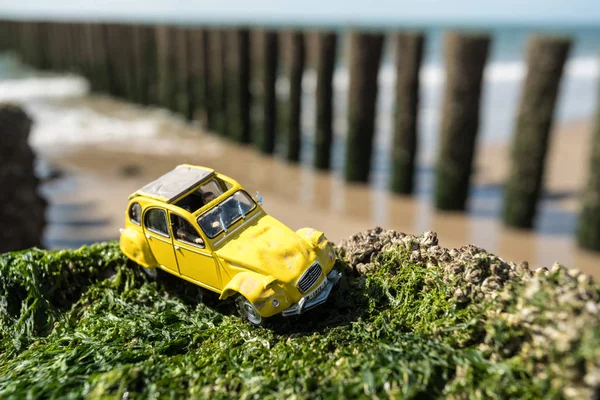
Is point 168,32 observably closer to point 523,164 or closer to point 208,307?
point 523,164

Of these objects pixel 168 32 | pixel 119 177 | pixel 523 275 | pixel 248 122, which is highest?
pixel 168 32

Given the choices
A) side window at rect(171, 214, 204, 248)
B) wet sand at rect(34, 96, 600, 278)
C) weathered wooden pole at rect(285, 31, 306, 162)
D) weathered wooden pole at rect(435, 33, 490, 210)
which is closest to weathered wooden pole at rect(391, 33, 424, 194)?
wet sand at rect(34, 96, 600, 278)

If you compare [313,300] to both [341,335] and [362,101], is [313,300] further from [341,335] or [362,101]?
[362,101]

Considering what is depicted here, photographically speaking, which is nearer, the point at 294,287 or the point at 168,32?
the point at 294,287

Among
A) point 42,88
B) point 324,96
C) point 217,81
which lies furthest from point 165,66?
point 42,88

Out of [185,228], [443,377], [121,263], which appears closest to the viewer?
[443,377]

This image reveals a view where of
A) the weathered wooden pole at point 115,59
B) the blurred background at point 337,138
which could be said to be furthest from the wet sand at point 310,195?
the weathered wooden pole at point 115,59

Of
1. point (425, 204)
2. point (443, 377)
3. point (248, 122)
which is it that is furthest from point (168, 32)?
point (443, 377)
